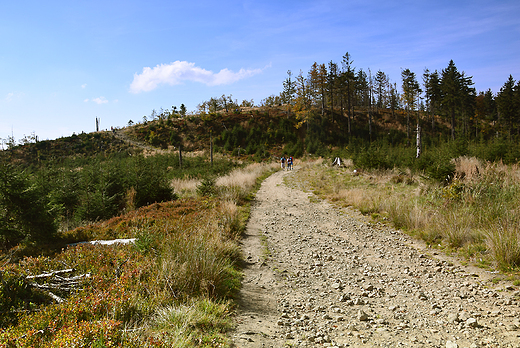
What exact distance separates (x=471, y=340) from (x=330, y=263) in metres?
2.78

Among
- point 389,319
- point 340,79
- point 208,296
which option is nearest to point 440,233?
point 389,319

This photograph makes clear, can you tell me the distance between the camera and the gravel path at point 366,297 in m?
3.09

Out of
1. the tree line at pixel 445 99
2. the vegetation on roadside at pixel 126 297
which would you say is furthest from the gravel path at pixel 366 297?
the tree line at pixel 445 99

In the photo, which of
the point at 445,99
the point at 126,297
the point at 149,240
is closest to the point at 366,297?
the point at 126,297

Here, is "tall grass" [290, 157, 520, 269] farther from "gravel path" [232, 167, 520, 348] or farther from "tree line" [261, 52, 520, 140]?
"tree line" [261, 52, 520, 140]

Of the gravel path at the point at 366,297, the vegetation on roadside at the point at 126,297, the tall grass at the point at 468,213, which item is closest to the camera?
the vegetation on roadside at the point at 126,297

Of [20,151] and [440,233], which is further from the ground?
[20,151]

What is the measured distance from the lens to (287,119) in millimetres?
61094

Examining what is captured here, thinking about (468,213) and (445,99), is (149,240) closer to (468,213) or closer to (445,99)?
(468,213)

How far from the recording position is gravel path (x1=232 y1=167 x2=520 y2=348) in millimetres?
3092

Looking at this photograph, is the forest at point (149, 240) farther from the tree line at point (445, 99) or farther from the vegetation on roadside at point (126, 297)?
the tree line at point (445, 99)

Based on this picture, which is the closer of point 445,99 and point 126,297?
point 126,297

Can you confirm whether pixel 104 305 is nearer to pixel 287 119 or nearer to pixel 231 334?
pixel 231 334

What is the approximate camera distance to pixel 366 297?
13.6 ft
